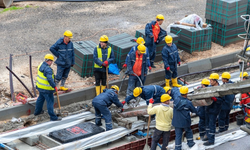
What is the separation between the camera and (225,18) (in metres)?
17.1

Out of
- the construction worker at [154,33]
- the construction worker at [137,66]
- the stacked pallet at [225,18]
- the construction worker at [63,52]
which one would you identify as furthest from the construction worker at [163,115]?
the stacked pallet at [225,18]

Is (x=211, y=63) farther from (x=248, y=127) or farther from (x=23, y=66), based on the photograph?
(x=23, y=66)

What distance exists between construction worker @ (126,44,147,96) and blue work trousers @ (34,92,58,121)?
257 cm

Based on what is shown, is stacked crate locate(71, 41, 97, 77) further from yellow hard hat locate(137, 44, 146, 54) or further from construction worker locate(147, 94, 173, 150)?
construction worker locate(147, 94, 173, 150)

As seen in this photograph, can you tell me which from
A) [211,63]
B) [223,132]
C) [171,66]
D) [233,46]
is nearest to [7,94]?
[171,66]

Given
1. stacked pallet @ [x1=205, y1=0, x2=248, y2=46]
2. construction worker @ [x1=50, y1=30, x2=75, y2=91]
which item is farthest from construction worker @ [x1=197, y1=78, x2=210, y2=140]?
stacked pallet @ [x1=205, y1=0, x2=248, y2=46]

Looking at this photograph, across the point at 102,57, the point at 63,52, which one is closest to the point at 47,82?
the point at 63,52

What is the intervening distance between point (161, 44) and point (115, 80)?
7.94 feet

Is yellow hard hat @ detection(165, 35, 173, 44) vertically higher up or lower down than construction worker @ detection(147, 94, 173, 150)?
higher up

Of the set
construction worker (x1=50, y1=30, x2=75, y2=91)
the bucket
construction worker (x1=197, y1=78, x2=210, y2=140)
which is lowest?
the bucket

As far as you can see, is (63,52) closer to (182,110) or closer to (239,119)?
(182,110)

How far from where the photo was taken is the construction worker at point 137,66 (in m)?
13.1

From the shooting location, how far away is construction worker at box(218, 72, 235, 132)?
11352mm

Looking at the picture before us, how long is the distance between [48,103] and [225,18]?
8489 millimetres
